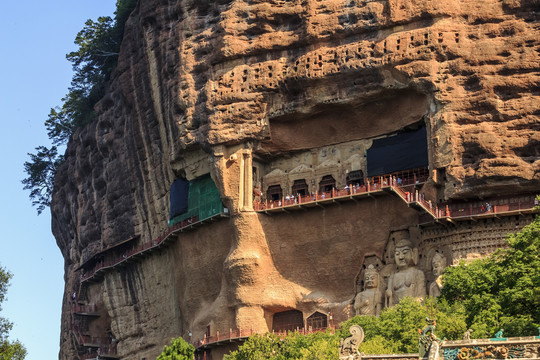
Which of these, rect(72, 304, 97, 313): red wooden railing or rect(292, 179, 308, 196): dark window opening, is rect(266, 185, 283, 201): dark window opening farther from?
rect(72, 304, 97, 313): red wooden railing

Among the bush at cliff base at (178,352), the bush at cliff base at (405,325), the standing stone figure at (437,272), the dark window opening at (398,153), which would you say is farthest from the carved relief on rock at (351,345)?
the dark window opening at (398,153)

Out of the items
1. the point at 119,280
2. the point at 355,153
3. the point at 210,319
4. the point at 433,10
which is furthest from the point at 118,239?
the point at 433,10

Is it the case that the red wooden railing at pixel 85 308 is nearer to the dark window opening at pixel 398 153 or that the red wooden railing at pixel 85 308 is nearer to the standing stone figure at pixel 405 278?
the dark window opening at pixel 398 153

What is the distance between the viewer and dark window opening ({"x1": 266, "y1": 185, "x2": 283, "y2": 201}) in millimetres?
61062

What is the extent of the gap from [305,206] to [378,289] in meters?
5.14

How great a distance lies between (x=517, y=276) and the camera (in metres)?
45.3

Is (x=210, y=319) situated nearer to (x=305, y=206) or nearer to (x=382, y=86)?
(x=305, y=206)

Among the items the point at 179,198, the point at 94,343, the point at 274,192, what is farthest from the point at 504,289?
the point at 94,343

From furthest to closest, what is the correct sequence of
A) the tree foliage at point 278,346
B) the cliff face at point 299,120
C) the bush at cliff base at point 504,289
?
the cliff face at point 299,120 → the tree foliage at point 278,346 → the bush at cliff base at point 504,289

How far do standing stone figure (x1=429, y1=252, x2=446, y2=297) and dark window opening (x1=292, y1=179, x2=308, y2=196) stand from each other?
28.2 feet

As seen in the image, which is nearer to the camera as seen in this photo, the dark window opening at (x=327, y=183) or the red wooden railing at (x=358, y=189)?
the red wooden railing at (x=358, y=189)

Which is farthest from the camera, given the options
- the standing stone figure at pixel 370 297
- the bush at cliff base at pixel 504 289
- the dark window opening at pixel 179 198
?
the dark window opening at pixel 179 198

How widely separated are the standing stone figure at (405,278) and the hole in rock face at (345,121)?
5.77m

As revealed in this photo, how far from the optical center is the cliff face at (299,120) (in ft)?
179
